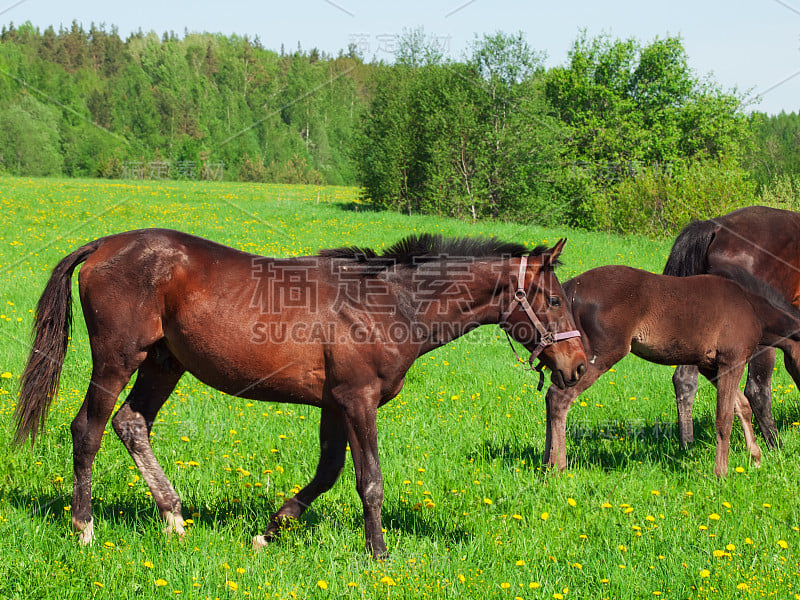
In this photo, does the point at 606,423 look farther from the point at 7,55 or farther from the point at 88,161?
the point at 7,55

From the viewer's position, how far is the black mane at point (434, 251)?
4262 millimetres

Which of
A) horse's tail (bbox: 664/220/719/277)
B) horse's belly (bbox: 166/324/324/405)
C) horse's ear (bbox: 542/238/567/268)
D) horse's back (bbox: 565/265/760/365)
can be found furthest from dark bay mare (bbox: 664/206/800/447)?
horse's belly (bbox: 166/324/324/405)

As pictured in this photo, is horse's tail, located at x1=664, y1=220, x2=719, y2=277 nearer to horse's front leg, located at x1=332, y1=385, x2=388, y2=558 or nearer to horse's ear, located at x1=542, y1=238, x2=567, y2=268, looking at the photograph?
horse's ear, located at x1=542, y1=238, x2=567, y2=268

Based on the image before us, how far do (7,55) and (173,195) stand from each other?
7263 centimetres

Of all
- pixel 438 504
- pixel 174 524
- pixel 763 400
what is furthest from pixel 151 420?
pixel 763 400

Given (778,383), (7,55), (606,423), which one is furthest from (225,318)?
(7,55)

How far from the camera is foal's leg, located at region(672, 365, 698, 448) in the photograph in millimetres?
6414

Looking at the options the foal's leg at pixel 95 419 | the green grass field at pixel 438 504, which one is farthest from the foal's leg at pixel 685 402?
the foal's leg at pixel 95 419

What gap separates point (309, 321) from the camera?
4.06 metres

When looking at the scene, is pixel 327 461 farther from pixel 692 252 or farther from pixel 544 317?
pixel 692 252

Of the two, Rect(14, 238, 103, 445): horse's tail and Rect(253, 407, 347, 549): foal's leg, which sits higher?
Rect(14, 238, 103, 445): horse's tail

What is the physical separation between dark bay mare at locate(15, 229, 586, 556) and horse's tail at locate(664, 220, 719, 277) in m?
3.39

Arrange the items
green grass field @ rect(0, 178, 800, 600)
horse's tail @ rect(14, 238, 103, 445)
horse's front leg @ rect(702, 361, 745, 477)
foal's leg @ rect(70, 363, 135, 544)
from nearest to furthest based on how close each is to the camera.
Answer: green grass field @ rect(0, 178, 800, 600) → foal's leg @ rect(70, 363, 135, 544) → horse's tail @ rect(14, 238, 103, 445) → horse's front leg @ rect(702, 361, 745, 477)

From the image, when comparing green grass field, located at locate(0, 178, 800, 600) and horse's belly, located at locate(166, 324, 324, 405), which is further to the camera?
horse's belly, located at locate(166, 324, 324, 405)
